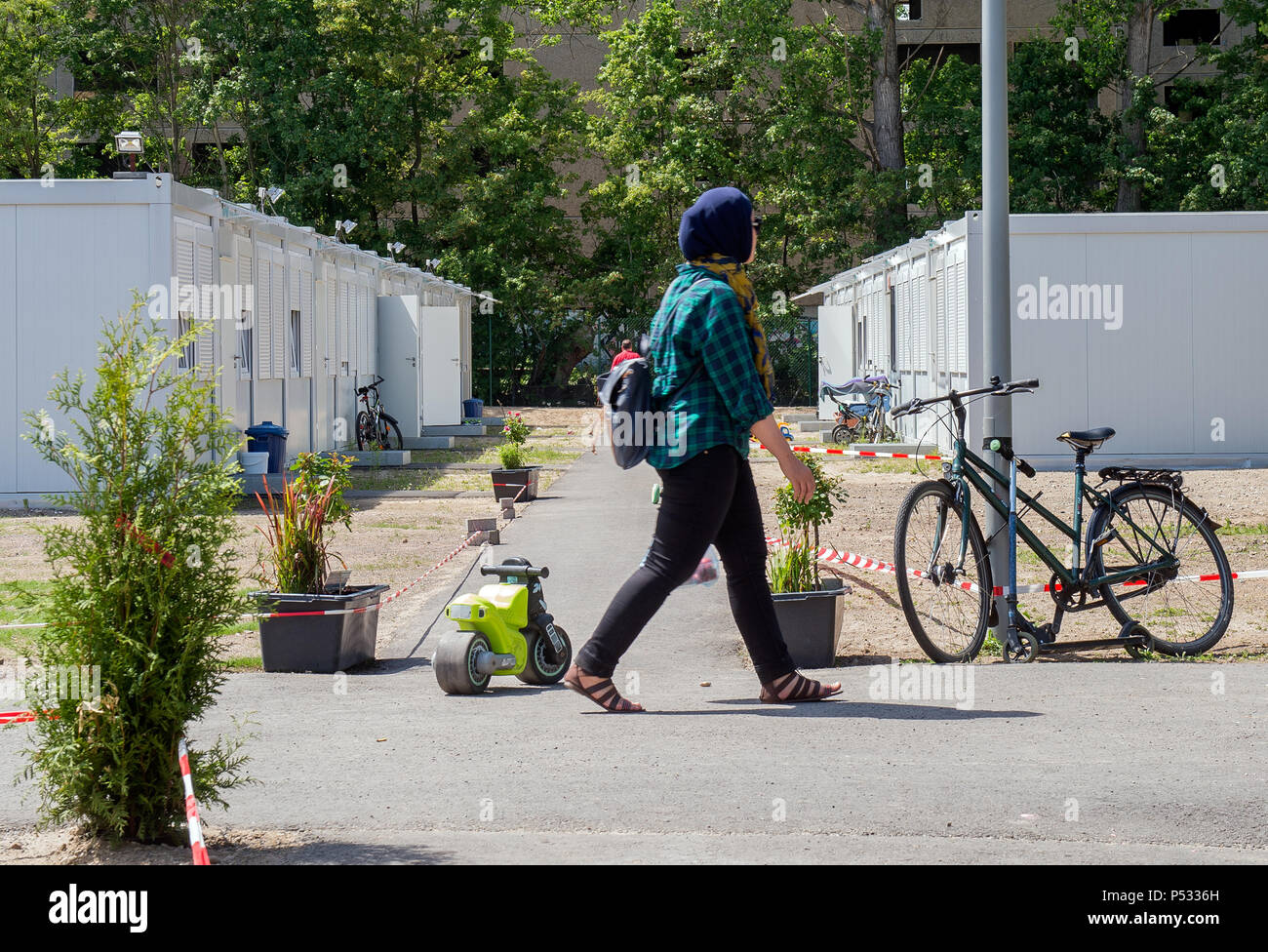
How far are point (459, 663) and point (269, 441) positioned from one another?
1210 cm

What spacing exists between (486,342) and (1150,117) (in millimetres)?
19508

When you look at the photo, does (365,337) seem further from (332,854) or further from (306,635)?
(332,854)

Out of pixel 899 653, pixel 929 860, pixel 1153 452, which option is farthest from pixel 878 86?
pixel 929 860

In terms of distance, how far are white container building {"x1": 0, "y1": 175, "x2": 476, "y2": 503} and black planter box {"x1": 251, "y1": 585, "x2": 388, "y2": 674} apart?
636cm

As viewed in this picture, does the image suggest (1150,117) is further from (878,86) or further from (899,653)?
(899,653)

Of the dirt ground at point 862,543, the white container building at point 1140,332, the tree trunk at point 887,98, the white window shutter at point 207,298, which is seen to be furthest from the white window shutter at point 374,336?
the tree trunk at point 887,98

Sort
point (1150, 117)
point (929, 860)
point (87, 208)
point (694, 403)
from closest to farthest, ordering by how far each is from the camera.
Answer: point (929, 860)
point (694, 403)
point (87, 208)
point (1150, 117)

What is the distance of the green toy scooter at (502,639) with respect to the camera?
267 inches

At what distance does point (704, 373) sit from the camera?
19.6ft

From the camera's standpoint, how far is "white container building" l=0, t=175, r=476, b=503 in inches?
633

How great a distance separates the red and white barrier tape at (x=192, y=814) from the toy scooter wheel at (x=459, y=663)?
2488 mm

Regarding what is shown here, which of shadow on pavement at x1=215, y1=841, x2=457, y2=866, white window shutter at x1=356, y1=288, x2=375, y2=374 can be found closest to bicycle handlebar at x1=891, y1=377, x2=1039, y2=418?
shadow on pavement at x1=215, y1=841, x2=457, y2=866

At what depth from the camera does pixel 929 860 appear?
410 cm
